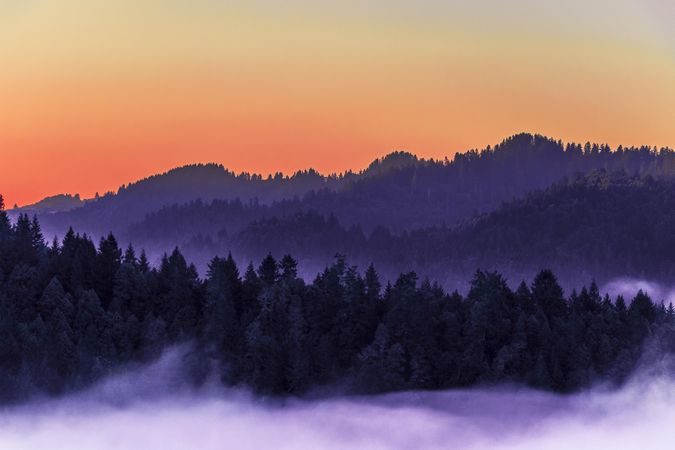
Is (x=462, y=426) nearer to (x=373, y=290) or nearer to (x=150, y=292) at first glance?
(x=373, y=290)

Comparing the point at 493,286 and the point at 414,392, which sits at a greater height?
the point at 493,286

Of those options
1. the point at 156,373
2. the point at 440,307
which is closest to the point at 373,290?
the point at 440,307

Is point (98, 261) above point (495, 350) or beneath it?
above

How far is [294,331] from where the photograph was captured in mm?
163375

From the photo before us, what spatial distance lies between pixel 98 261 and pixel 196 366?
912 inches

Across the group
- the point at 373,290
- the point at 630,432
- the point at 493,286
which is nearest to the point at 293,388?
the point at 373,290

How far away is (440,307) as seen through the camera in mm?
172375

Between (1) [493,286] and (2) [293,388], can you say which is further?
(1) [493,286]

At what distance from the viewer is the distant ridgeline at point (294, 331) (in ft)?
525

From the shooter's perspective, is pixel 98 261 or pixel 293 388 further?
pixel 98 261

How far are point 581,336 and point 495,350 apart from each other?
11.0m

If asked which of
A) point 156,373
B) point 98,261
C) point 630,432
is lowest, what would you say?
point 630,432

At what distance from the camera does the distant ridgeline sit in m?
160

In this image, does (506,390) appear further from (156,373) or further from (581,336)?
(156,373)
